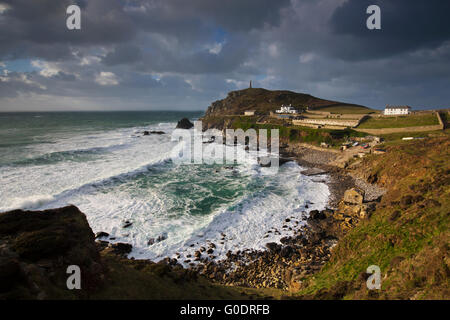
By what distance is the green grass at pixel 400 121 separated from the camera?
5531cm

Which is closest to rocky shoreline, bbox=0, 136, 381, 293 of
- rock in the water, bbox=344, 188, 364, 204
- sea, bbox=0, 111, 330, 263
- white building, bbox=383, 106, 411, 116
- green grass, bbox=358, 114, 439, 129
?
rock in the water, bbox=344, 188, 364, 204

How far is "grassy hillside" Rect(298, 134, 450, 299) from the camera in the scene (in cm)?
925

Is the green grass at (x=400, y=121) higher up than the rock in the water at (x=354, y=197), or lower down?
higher up

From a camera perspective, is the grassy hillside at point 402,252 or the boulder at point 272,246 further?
the boulder at point 272,246

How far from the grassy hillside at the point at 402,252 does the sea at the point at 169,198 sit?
7.39m

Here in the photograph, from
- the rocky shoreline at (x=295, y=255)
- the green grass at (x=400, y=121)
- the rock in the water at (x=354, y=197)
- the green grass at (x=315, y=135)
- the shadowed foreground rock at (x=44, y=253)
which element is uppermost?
the green grass at (x=400, y=121)

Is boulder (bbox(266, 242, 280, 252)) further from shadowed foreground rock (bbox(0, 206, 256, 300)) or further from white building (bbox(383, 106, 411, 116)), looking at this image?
white building (bbox(383, 106, 411, 116))

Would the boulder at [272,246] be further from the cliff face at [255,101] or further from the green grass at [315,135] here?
the cliff face at [255,101]

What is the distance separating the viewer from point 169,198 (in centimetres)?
2983

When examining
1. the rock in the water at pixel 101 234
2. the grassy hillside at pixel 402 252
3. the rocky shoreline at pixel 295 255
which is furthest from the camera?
the rock in the water at pixel 101 234

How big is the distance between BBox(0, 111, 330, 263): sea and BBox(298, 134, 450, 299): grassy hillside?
7.39 m

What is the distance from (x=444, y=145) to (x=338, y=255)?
28.8 metres

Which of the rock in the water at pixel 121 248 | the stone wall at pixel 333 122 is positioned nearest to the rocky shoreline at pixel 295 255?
the rock in the water at pixel 121 248

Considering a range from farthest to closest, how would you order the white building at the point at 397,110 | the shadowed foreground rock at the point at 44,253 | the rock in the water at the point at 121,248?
the white building at the point at 397,110, the rock in the water at the point at 121,248, the shadowed foreground rock at the point at 44,253
